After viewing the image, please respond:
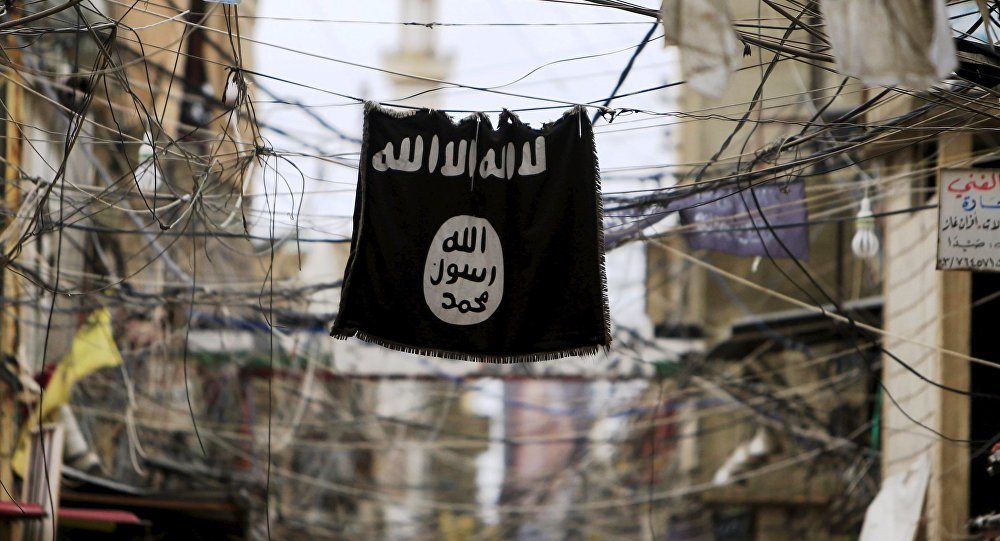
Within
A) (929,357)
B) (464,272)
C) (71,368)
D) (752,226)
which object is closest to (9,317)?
(71,368)

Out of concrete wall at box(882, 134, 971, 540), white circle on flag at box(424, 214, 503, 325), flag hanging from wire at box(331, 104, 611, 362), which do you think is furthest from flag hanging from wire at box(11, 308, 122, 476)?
concrete wall at box(882, 134, 971, 540)

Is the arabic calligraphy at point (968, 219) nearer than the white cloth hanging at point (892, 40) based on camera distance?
No

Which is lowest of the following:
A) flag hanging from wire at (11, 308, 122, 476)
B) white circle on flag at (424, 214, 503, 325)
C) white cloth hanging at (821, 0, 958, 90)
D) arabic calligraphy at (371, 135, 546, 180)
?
flag hanging from wire at (11, 308, 122, 476)

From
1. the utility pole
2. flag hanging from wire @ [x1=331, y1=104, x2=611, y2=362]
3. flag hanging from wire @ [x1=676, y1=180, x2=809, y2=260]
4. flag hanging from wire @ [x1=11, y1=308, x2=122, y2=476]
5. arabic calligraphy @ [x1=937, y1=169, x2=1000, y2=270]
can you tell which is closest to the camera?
flag hanging from wire @ [x1=331, y1=104, x2=611, y2=362]

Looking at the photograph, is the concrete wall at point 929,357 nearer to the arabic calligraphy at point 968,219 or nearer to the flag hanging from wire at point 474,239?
the arabic calligraphy at point 968,219

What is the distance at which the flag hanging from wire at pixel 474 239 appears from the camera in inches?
295

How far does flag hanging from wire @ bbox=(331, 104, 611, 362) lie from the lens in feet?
24.6

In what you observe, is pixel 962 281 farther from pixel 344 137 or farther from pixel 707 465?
pixel 707 465

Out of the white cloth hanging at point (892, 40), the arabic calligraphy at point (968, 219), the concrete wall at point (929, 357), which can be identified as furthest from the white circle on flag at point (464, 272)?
the concrete wall at point (929, 357)

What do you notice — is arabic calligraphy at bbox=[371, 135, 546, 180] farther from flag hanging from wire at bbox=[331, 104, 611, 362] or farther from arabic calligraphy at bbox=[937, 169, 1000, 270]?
arabic calligraphy at bbox=[937, 169, 1000, 270]

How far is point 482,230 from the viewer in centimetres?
755

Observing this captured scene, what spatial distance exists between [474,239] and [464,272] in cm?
20

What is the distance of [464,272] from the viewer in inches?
296

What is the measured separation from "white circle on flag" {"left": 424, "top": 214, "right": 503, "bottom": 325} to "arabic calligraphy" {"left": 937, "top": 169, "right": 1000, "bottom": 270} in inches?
110
